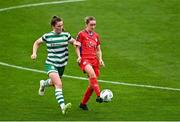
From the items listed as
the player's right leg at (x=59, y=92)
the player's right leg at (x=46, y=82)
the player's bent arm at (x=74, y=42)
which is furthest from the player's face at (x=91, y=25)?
the player's right leg at (x=59, y=92)

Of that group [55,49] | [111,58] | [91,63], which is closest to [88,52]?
[91,63]

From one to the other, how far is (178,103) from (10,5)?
1314 cm

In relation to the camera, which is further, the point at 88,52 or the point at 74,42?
the point at 88,52

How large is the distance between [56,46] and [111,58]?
6489 mm

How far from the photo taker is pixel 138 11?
1270 inches

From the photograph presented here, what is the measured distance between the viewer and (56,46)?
20.6 metres

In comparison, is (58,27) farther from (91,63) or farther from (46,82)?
(46,82)

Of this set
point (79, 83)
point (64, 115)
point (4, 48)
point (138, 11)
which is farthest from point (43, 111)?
point (138, 11)

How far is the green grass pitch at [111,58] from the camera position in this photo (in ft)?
68.7

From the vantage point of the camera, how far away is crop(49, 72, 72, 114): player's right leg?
20094mm

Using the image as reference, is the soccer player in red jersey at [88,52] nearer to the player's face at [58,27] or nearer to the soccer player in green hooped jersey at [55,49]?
the soccer player in green hooped jersey at [55,49]

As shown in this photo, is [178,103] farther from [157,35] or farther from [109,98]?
[157,35]

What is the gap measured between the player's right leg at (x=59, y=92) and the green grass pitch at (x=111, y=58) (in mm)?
282

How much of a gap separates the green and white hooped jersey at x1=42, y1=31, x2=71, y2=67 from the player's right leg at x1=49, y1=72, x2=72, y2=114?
14.1 inches
